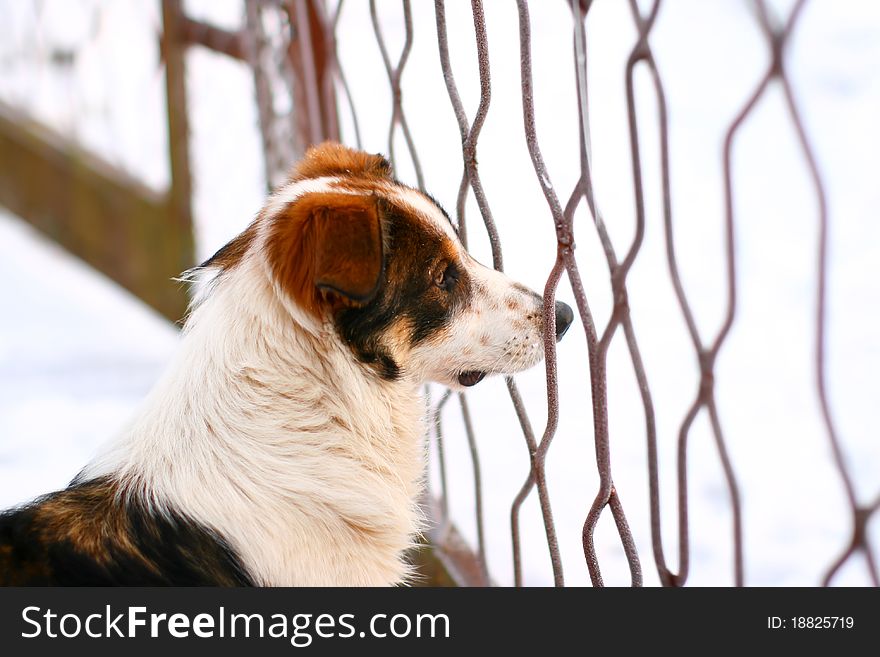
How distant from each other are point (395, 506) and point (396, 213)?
24.2 inches

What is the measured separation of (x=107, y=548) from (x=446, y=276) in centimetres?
85

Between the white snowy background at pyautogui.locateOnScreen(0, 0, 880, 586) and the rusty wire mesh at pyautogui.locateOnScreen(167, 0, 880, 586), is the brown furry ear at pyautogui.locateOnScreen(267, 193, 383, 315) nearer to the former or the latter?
the rusty wire mesh at pyautogui.locateOnScreen(167, 0, 880, 586)

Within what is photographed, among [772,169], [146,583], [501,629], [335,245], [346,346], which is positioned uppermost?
[772,169]

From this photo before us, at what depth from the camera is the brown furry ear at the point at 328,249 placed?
169 cm

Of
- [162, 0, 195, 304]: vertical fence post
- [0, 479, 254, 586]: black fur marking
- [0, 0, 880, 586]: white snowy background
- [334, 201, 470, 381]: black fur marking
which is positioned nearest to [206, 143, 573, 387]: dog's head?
[334, 201, 470, 381]: black fur marking

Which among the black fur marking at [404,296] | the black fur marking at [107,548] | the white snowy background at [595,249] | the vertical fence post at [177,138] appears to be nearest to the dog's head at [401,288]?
the black fur marking at [404,296]

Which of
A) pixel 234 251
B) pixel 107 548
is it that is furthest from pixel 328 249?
pixel 107 548

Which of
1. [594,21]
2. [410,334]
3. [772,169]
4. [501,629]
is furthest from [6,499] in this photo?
[594,21]

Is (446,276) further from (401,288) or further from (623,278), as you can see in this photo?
(623,278)

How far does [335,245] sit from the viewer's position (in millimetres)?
1700

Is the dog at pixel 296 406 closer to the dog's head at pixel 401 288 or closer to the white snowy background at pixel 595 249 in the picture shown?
the dog's head at pixel 401 288

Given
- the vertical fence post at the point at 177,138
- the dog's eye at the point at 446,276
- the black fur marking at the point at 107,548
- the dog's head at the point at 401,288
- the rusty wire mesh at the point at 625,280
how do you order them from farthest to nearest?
the vertical fence post at the point at 177,138 → the dog's eye at the point at 446,276 → the dog's head at the point at 401,288 → the black fur marking at the point at 107,548 → the rusty wire mesh at the point at 625,280

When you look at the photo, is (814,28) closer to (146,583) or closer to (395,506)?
(395,506)

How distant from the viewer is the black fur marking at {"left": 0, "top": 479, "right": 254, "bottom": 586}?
168cm
